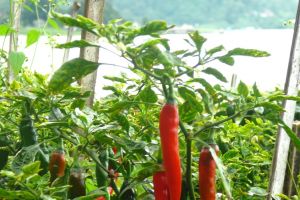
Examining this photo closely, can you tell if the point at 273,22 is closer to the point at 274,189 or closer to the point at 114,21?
the point at 274,189

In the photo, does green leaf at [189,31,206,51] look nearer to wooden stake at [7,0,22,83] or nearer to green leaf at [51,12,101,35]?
green leaf at [51,12,101,35]

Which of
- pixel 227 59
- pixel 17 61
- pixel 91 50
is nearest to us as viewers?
pixel 227 59

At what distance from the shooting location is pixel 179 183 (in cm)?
84

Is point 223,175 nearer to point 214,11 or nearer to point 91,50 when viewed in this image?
point 91,50

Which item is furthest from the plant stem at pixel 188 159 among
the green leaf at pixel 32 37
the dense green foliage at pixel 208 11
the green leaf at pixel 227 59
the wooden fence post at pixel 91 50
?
the dense green foliage at pixel 208 11

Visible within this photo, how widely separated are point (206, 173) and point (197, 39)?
7.5 inches

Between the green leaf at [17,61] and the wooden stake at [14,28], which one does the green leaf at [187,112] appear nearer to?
the green leaf at [17,61]

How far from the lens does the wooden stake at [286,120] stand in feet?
3.84

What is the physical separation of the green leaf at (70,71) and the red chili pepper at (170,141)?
0.38ft

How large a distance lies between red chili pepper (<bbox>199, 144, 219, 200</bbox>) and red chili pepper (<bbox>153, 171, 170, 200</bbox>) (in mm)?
51

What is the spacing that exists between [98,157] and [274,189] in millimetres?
399

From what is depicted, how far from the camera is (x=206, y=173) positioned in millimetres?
880

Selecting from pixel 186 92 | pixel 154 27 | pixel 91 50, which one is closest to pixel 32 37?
pixel 91 50

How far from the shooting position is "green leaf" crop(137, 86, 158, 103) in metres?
0.93
